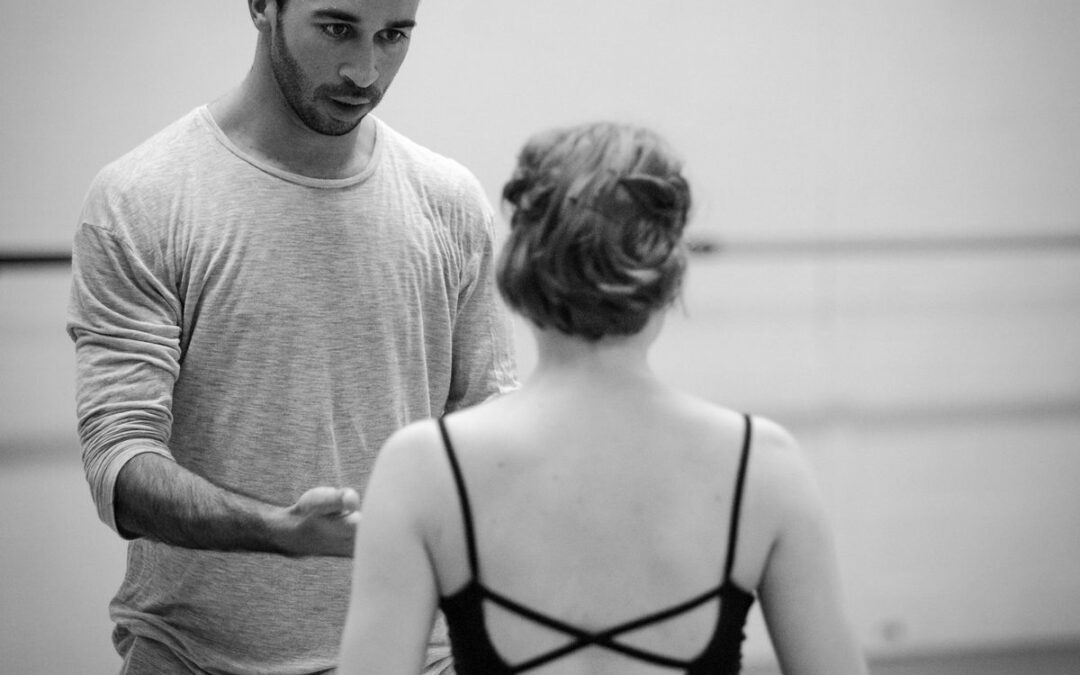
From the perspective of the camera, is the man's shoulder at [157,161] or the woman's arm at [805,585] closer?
the woman's arm at [805,585]

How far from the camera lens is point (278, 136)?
1432 millimetres

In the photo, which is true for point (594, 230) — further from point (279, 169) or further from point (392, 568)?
point (279, 169)

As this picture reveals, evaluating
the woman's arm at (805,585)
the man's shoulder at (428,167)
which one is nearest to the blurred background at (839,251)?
the man's shoulder at (428,167)

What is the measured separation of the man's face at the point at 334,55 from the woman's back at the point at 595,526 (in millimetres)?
624

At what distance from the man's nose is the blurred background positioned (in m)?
1.13

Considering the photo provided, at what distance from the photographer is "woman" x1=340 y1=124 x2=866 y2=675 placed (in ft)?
2.77

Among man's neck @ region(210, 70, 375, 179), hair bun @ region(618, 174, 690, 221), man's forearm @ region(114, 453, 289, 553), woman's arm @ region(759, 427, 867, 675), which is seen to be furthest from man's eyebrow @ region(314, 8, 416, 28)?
woman's arm @ region(759, 427, 867, 675)

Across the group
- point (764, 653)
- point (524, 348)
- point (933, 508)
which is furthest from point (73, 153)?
point (933, 508)

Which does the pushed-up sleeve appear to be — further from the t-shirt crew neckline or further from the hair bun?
the hair bun

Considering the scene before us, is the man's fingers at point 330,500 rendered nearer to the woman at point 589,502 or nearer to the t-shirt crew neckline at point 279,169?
the woman at point 589,502

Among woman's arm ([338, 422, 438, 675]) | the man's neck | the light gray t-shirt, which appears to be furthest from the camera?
the man's neck

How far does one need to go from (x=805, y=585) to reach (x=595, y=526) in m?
0.15

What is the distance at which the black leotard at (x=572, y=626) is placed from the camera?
0.85 metres

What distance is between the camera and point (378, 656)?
841mm
